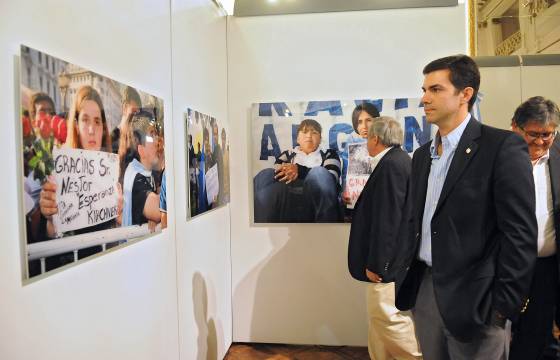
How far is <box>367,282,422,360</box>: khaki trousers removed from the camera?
269 centimetres

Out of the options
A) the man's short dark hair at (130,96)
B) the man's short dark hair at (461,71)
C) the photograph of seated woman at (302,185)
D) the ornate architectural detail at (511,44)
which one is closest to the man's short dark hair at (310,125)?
the photograph of seated woman at (302,185)

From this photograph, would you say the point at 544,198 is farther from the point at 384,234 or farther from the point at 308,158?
the point at 308,158

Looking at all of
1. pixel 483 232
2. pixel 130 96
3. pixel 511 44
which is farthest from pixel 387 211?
pixel 511 44

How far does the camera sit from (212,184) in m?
2.75

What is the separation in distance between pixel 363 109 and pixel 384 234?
1254 millimetres

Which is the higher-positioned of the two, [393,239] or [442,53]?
[442,53]

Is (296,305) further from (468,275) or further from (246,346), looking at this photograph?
(468,275)

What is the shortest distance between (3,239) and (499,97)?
4.10 m

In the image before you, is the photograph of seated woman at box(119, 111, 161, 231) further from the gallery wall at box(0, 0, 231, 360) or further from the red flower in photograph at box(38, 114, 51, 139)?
the red flower in photograph at box(38, 114, 51, 139)

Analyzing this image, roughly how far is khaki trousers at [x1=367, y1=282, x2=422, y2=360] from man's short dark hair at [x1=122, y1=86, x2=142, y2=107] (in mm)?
1861

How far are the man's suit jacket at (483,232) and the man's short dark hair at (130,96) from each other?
125cm

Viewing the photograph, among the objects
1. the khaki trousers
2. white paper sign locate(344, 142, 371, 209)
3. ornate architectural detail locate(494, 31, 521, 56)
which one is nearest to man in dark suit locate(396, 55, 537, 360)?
the khaki trousers

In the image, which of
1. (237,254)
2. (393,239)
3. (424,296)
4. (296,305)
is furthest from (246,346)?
(424,296)

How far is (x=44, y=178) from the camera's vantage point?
3.61 ft
